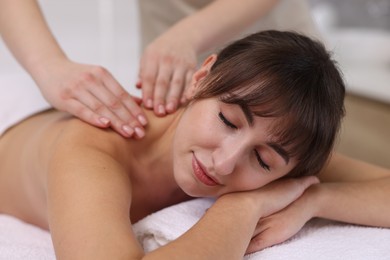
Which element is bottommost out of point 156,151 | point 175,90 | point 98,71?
point 156,151

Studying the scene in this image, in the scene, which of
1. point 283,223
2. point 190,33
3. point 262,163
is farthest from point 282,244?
point 190,33

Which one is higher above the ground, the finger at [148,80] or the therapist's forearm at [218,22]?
the therapist's forearm at [218,22]

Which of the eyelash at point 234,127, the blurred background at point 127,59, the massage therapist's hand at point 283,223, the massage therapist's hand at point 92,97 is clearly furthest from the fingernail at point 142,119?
the blurred background at point 127,59

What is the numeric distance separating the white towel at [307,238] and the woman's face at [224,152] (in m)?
0.07

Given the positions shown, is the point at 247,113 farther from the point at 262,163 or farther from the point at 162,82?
the point at 162,82

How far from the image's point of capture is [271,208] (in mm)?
1061

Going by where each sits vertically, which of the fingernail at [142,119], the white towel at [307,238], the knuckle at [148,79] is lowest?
the white towel at [307,238]

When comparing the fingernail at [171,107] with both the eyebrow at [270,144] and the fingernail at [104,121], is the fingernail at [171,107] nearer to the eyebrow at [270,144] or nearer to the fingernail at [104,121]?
the fingernail at [104,121]

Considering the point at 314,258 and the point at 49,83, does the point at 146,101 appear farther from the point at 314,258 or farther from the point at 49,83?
the point at 314,258

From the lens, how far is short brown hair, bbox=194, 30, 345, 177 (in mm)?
993

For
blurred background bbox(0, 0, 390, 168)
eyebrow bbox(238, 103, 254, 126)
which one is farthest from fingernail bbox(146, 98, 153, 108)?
blurred background bbox(0, 0, 390, 168)

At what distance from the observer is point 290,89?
1001mm

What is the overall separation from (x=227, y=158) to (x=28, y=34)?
584mm

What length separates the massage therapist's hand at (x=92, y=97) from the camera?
1.14 meters
